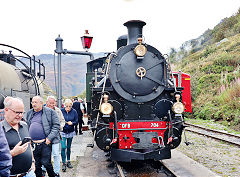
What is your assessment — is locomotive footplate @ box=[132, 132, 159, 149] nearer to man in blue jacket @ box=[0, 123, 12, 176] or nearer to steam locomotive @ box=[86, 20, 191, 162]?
steam locomotive @ box=[86, 20, 191, 162]

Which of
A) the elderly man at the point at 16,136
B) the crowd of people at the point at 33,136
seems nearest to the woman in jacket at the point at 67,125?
the crowd of people at the point at 33,136

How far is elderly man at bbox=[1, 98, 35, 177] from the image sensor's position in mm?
2341

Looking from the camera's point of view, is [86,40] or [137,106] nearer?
[137,106]

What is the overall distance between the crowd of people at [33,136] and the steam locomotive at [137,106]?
761mm

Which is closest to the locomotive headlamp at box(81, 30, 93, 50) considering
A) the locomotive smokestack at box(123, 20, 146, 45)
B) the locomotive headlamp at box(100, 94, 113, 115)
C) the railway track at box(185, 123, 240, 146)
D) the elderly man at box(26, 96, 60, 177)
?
the locomotive smokestack at box(123, 20, 146, 45)

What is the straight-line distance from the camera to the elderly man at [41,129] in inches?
150

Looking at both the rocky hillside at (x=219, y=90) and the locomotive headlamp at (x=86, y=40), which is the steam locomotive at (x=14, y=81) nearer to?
the locomotive headlamp at (x=86, y=40)

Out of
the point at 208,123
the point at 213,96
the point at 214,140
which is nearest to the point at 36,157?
the point at 214,140

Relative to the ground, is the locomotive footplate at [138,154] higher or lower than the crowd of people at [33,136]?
lower

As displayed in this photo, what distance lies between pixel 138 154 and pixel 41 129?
1790mm

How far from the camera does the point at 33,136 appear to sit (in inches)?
150

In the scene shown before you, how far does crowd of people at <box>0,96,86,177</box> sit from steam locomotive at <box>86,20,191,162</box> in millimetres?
761

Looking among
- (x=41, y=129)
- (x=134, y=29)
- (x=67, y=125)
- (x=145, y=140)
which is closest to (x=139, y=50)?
(x=134, y=29)

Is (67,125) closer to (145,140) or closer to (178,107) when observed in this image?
(145,140)
